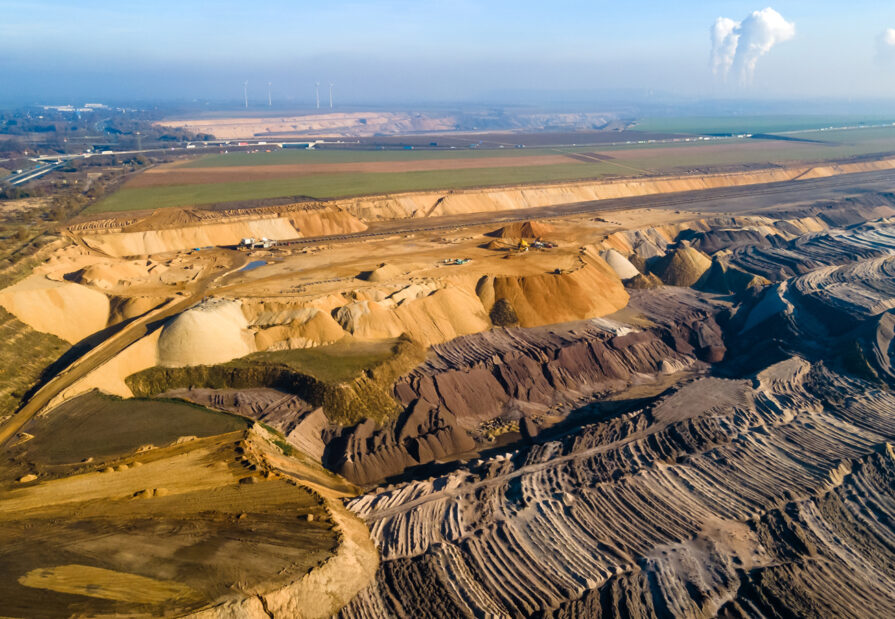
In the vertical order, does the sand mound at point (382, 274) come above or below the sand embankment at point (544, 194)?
below

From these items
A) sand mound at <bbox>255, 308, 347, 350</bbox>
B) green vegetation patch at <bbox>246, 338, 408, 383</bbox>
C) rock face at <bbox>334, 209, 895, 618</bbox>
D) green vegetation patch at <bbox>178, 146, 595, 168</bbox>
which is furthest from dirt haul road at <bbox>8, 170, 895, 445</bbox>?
green vegetation patch at <bbox>178, 146, 595, 168</bbox>

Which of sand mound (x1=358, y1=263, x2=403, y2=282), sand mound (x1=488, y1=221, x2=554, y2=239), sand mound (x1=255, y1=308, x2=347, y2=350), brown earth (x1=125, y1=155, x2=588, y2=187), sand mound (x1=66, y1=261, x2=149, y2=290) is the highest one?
brown earth (x1=125, y1=155, x2=588, y2=187)

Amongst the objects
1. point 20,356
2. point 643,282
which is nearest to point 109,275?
point 20,356

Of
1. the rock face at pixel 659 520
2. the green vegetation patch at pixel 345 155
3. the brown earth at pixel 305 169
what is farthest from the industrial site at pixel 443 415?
the green vegetation patch at pixel 345 155

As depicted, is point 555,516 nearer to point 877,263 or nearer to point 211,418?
point 211,418

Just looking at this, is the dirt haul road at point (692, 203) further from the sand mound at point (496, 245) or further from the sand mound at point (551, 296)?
the sand mound at point (551, 296)

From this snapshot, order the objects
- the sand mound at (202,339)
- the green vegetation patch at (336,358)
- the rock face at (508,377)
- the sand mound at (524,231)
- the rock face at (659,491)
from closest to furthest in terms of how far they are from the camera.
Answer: the rock face at (659,491) → the rock face at (508,377) → the green vegetation patch at (336,358) → the sand mound at (202,339) → the sand mound at (524,231)

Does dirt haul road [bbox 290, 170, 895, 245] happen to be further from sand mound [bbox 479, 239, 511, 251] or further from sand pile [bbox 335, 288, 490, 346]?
sand pile [bbox 335, 288, 490, 346]
